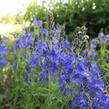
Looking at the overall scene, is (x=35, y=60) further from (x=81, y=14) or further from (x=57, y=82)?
(x=81, y=14)

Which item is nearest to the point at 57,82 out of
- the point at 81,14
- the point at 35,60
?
the point at 35,60

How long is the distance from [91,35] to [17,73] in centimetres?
319

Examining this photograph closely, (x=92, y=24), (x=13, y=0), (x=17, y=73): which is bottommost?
(x=17, y=73)

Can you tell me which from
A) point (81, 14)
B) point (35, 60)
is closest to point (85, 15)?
point (81, 14)

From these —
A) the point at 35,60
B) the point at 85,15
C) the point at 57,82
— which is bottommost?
the point at 57,82

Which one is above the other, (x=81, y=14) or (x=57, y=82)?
(x=81, y=14)

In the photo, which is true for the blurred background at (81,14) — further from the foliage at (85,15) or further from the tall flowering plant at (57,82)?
the tall flowering plant at (57,82)

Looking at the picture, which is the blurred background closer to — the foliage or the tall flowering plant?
the foliage

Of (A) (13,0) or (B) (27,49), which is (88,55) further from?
(A) (13,0)

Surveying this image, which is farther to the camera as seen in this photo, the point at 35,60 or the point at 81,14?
the point at 81,14

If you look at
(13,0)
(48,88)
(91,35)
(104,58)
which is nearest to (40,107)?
(48,88)

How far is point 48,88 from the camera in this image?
400 cm

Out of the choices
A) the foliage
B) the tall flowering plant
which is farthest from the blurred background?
the tall flowering plant

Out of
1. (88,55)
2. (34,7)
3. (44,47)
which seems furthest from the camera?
(34,7)
